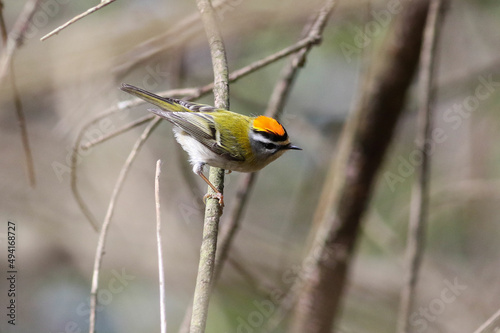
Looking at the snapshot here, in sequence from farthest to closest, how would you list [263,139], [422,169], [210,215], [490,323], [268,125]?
1. [263,139]
2. [268,125]
3. [422,169]
4. [210,215]
5. [490,323]

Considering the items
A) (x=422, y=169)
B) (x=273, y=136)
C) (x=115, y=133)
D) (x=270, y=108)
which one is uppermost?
(x=270, y=108)

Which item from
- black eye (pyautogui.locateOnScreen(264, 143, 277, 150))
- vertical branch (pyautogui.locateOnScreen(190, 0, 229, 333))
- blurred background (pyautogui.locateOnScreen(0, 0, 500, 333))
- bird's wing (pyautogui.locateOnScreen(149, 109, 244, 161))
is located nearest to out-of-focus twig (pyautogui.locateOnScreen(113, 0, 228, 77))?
vertical branch (pyautogui.locateOnScreen(190, 0, 229, 333))

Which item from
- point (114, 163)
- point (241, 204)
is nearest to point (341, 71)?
point (114, 163)

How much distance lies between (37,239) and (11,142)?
114cm

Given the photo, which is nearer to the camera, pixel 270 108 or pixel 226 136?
pixel 270 108

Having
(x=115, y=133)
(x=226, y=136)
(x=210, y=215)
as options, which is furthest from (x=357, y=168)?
(x=115, y=133)

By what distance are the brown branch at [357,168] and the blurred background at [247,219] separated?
92 cm

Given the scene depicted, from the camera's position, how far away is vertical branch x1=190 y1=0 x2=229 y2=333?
1808 millimetres

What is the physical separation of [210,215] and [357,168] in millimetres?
1594

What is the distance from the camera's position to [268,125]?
335 cm

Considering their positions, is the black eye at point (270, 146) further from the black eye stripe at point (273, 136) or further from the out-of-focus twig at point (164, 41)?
the out-of-focus twig at point (164, 41)

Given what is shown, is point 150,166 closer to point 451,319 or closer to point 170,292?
point 170,292

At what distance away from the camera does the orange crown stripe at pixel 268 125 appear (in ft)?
11.0

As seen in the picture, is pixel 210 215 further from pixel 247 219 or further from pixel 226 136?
pixel 247 219
